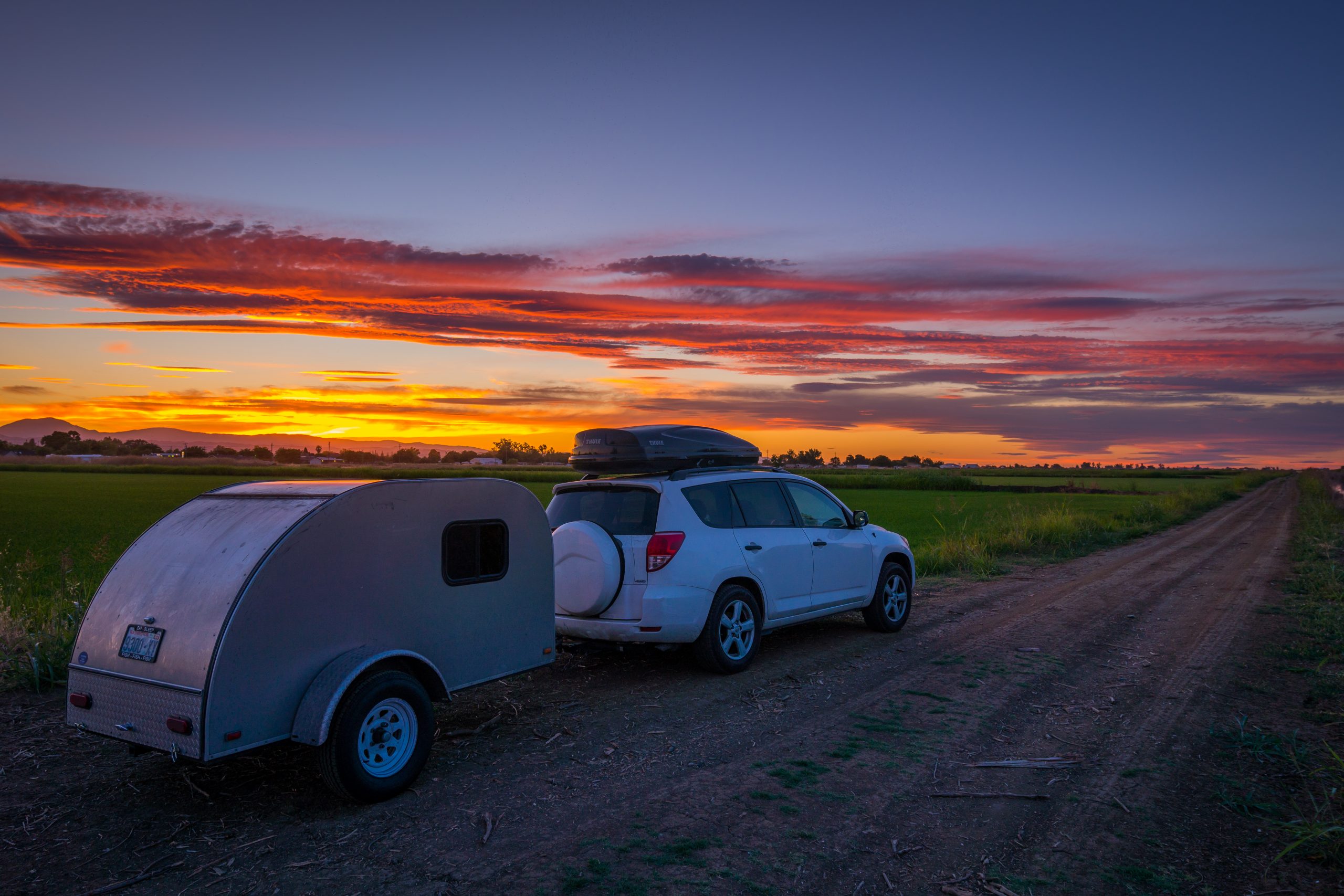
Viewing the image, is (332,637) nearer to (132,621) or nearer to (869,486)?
(132,621)

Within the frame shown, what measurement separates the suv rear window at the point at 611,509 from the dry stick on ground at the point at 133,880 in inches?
143

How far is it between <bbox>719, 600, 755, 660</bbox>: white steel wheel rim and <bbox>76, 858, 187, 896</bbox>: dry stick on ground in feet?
14.7

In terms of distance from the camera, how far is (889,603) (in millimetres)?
9594

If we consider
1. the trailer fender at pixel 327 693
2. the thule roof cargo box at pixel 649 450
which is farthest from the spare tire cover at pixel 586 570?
the trailer fender at pixel 327 693

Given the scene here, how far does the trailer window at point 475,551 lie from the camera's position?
18.0ft

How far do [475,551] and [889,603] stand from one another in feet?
18.5

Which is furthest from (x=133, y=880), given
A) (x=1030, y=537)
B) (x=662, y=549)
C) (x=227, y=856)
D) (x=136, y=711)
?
(x=1030, y=537)

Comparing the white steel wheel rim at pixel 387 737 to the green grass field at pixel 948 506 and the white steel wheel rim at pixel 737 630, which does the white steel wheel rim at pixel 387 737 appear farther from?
the green grass field at pixel 948 506

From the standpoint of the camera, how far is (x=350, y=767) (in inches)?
180

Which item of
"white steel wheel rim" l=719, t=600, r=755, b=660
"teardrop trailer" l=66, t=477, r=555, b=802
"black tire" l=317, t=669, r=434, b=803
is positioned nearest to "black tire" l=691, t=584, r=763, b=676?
"white steel wheel rim" l=719, t=600, r=755, b=660

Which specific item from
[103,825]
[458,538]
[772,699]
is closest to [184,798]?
[103,825]

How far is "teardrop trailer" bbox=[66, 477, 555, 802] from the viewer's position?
4.37 meters

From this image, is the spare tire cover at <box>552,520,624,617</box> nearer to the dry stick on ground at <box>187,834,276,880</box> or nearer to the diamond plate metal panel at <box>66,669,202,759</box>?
the dry stick on ground at <box>187,834,276,880</box>

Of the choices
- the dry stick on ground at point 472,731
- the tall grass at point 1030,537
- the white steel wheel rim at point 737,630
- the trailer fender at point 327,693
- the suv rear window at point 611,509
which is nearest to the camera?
the trailer fender at point 327,693
